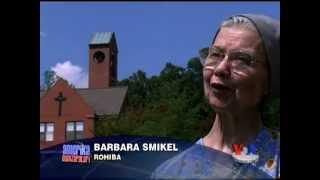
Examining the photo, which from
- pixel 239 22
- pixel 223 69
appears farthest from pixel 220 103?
pixel 239 22

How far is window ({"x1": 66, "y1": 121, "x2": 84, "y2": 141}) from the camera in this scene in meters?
4.49

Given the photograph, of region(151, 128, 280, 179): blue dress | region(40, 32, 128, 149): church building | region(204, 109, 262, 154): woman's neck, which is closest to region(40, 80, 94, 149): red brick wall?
region(40, 32, 128, 149): church building

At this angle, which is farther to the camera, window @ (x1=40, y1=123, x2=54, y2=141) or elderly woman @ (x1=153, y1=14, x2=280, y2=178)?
window @ (x1=40, y1=123, x2=54, y2=141)

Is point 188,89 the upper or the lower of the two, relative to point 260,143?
upper

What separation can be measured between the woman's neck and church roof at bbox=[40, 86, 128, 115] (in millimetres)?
725

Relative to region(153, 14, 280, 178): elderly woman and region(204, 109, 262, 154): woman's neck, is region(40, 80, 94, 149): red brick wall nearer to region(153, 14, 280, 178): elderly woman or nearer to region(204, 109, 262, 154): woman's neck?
region(153, 14, 280, 178): elderly woman

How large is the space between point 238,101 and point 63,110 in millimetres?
1337

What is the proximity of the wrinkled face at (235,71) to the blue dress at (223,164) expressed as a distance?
10.7 inches
